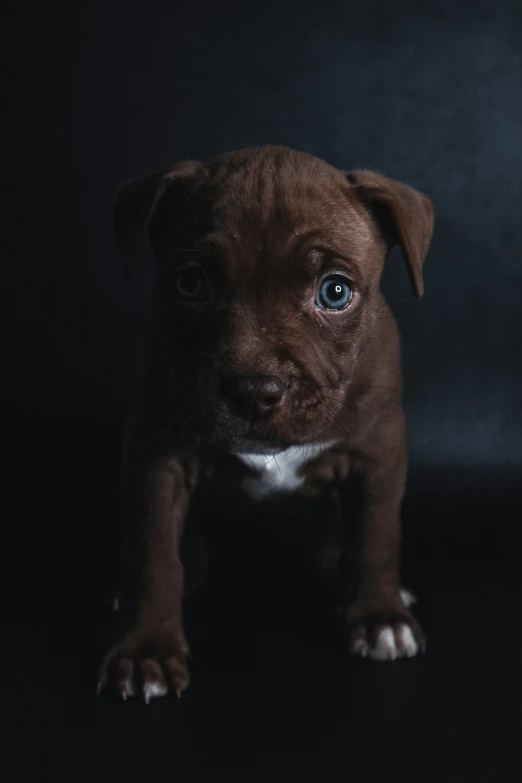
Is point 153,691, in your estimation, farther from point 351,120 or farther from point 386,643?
point 351,120

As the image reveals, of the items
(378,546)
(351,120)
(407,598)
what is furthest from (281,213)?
(351,120)

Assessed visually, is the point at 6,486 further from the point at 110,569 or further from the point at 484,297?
the point at 484,297

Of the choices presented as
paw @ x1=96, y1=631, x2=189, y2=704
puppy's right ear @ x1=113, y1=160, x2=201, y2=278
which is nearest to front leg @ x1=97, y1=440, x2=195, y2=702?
paw @ x1=96, y1=631, x2=189, y2=704

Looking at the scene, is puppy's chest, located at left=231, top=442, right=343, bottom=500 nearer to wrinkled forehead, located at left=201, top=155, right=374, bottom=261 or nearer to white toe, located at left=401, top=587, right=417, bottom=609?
white toe, located at left=401, top=587, right=417, bottom=609

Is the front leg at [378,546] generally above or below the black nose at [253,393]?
below

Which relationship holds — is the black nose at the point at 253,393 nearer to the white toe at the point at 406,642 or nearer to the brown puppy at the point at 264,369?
the brown puppy at the point at 264,369

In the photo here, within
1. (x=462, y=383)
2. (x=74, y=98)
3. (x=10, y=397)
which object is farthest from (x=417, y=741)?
(x=74, y=98)

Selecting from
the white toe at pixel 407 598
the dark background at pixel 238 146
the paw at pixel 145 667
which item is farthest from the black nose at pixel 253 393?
the dark background at pixel 238 146
